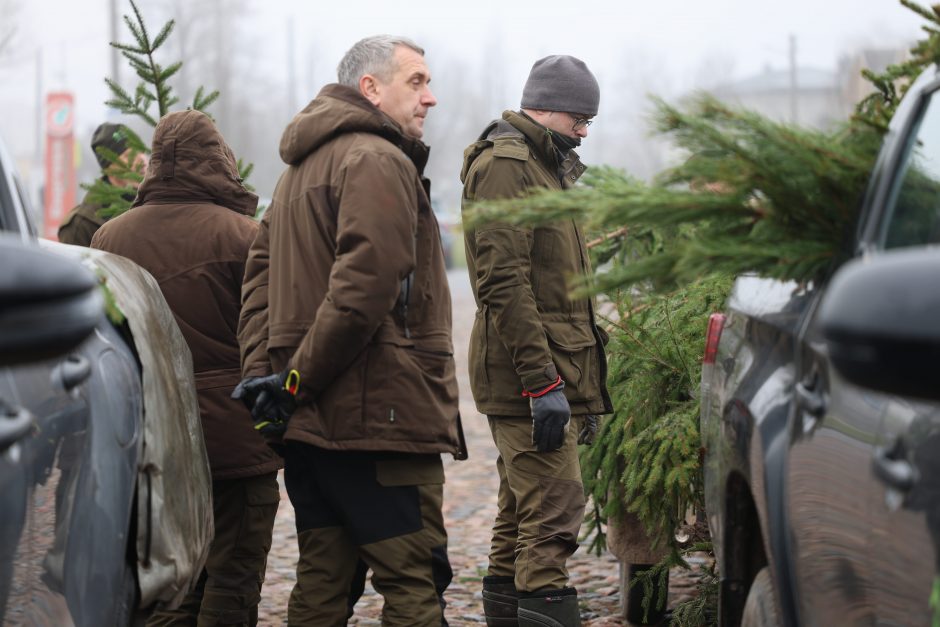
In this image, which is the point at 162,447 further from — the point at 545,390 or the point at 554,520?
the point at 554,520

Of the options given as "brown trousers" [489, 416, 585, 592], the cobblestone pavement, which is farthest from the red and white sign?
"brown trousers" [489, 416, 585, 592]

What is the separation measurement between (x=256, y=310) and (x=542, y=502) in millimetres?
1322

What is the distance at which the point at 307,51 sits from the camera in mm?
102562

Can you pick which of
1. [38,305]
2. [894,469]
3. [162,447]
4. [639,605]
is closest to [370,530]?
[162,447]

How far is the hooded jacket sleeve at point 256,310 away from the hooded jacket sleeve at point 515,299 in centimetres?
85

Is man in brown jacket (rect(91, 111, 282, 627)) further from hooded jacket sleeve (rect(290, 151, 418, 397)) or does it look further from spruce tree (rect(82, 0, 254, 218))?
hooded jacket sleeve (rect(290, 151, 418, 397))

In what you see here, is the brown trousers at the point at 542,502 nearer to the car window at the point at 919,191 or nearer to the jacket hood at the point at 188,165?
the jacket hood at the point at 188,165

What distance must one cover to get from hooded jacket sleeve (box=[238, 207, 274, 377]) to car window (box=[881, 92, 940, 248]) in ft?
7.15

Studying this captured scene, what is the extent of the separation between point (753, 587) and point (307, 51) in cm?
10216

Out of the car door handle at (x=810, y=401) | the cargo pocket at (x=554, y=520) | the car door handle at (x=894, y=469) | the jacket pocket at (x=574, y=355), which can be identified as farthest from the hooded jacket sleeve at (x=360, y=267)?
the car door handle at (x=894, y=469)

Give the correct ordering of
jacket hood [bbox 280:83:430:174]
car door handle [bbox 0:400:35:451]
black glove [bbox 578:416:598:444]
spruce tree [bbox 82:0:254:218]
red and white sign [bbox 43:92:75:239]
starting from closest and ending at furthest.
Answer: car door handle [bbox 0:400:35:451] → jacket hood [bbox 280:83:430:174] → black glove [bbox 578:416:598:444] → spruce tree [bbox 82:0:254:218] → red and white sign [bbox 43:92:75:239]

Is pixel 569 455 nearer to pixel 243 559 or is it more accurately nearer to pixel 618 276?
pixel 243 559

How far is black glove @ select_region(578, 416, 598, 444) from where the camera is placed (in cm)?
531

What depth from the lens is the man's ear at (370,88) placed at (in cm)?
439
